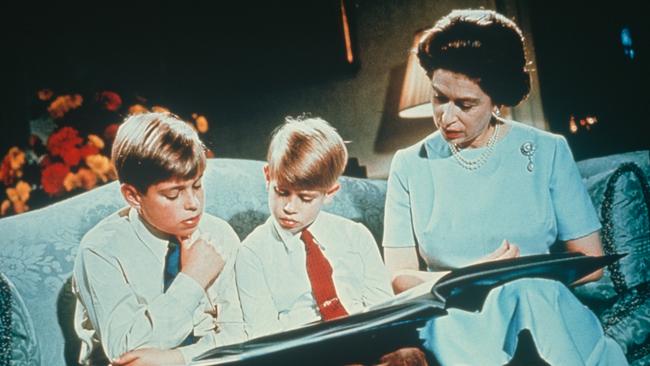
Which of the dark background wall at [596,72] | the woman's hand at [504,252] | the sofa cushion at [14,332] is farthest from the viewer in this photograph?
the dark background wall at [596,72]

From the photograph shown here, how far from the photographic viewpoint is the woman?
0.97 meters

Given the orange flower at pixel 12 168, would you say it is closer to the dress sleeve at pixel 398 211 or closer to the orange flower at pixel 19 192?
the orange flower at pixel 19 192

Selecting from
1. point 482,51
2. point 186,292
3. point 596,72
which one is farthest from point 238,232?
point 596,72

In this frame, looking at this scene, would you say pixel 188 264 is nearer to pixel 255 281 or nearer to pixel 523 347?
pixel 255 281

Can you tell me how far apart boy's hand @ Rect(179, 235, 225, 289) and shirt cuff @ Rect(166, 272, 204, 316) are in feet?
0.04

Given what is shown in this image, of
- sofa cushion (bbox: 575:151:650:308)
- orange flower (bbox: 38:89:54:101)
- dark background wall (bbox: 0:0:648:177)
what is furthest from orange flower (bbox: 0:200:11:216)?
sofa cushion (bbox: 575:151:650:308)

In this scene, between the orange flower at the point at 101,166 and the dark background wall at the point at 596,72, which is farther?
the dark background wall at the point at 596,72

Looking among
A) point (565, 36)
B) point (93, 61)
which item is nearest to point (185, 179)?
point (93, 61)

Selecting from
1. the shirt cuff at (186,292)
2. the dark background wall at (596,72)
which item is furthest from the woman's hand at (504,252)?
the shirt cuff at (186,292)

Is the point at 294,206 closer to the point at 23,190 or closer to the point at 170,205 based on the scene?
the point at 170,205

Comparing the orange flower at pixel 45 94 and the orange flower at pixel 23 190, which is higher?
the orange flower at pixel 45 94

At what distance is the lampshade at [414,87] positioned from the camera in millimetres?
1112

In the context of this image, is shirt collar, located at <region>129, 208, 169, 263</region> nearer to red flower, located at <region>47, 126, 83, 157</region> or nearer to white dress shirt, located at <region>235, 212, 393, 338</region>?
white dress shirt, located at <region>235, 212, 393, 338</region>

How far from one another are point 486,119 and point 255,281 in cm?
50
